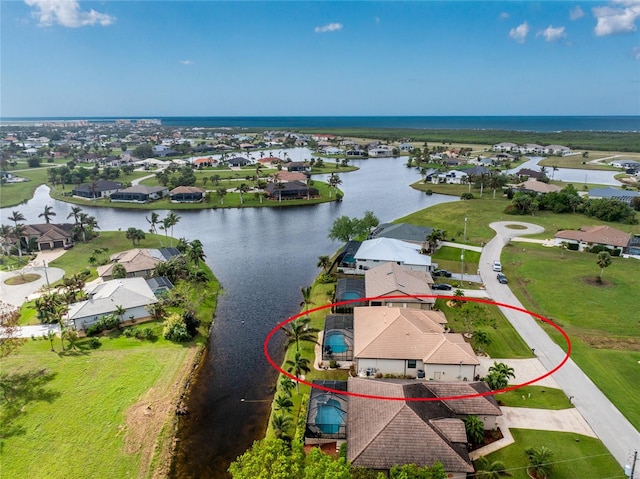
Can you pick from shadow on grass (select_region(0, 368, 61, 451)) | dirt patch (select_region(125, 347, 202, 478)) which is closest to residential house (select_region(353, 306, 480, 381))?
dirt patch (select_region(125, 347, 202, 478))

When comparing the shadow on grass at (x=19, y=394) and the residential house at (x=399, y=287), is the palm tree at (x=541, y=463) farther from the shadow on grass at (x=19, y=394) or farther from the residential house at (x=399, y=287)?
the shadow on grass at (x=19, y=394)

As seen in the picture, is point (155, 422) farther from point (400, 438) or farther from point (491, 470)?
point (491, 470)

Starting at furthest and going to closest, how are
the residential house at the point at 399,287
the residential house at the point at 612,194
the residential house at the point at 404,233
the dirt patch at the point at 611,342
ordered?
the residential house at the point at 612,194, the residential house at the point at 404,233, the residential house at the point at 399,287, the dirt patch at the point at 611,342

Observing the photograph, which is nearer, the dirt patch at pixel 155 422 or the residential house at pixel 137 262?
the dirt patch at pixel 155 422

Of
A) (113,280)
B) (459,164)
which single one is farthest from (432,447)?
(459,164)

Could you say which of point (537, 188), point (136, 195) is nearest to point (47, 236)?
point (136, 195)

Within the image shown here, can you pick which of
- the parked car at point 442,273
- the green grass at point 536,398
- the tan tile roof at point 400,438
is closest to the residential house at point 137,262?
the parked car at point 442,273
